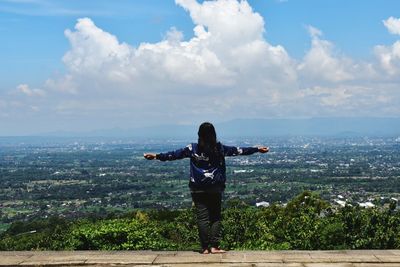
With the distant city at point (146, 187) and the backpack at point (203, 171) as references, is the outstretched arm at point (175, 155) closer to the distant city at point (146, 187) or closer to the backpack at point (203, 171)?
the backpack at point (203, 171)

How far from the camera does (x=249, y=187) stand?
2805 inches

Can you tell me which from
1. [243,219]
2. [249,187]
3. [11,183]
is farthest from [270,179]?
[243,219]

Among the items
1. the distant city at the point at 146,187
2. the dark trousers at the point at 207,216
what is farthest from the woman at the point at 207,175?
the distant city at the point at 146,187

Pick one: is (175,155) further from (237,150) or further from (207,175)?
(237,150)

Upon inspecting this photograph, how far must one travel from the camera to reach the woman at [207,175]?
20.2 ft

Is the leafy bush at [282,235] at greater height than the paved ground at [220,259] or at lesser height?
lesser

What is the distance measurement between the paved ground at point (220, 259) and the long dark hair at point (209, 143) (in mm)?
1100

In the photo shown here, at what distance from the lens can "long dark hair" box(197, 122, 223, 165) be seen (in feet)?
20.0

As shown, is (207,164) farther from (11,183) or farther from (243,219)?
(11,183)

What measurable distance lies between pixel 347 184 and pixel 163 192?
24494 mm

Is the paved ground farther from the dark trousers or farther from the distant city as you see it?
the distant city

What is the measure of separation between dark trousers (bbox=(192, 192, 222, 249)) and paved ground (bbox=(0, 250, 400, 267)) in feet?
0.71

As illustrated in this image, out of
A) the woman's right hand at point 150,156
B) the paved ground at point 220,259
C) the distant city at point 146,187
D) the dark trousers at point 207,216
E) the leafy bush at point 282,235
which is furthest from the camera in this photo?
the distant city at point 146,187

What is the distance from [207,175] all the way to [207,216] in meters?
0.50
